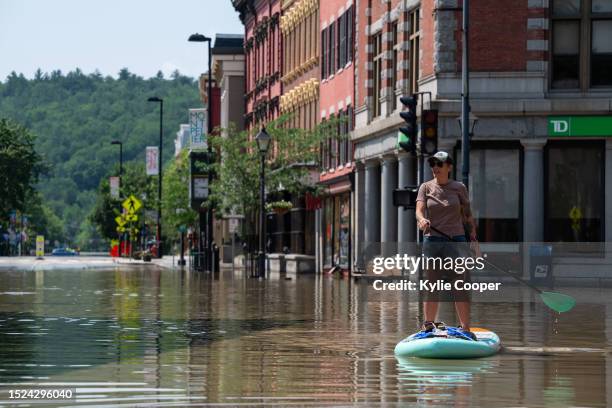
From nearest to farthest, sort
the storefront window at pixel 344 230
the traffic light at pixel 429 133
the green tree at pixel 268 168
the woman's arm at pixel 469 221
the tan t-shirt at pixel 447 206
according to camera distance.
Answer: the tan t-shirt at pixel 447 206 → the woman's arm at pixel 469 221 → the traffic light at pixel 429 133 → the storefront window at pixel 344 230 → the green tree at pixel 268 168

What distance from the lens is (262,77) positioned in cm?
8556

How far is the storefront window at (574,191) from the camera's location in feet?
148

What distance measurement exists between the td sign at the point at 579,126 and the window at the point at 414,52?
15.6 ft

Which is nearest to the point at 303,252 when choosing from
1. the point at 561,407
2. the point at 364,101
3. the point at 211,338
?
the point at 364,101

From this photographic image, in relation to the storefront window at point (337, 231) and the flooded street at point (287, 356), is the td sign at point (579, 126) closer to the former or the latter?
the flooded street at point (287, 356)

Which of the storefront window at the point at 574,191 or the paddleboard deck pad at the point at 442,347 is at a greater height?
the storefront window at the point at 574,191

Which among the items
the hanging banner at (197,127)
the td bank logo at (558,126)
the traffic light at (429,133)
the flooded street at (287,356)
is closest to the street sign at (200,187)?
the hanging banner at (197,127)

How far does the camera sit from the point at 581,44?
45.4 meters

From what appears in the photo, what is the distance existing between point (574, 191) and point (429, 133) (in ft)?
48.9

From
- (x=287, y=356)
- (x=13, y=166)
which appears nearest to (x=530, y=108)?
(x=287, y=356)

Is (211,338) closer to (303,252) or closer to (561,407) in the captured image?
(561,407)

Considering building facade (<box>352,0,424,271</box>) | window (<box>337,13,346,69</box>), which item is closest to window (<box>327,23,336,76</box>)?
window (<box>337,13,346,69</box>)

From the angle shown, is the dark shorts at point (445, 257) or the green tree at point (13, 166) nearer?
the dark shorts at point (445, 257)

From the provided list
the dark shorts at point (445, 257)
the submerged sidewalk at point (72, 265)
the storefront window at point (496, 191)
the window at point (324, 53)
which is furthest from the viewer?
the submerged sidewalk at point (72, 265)
